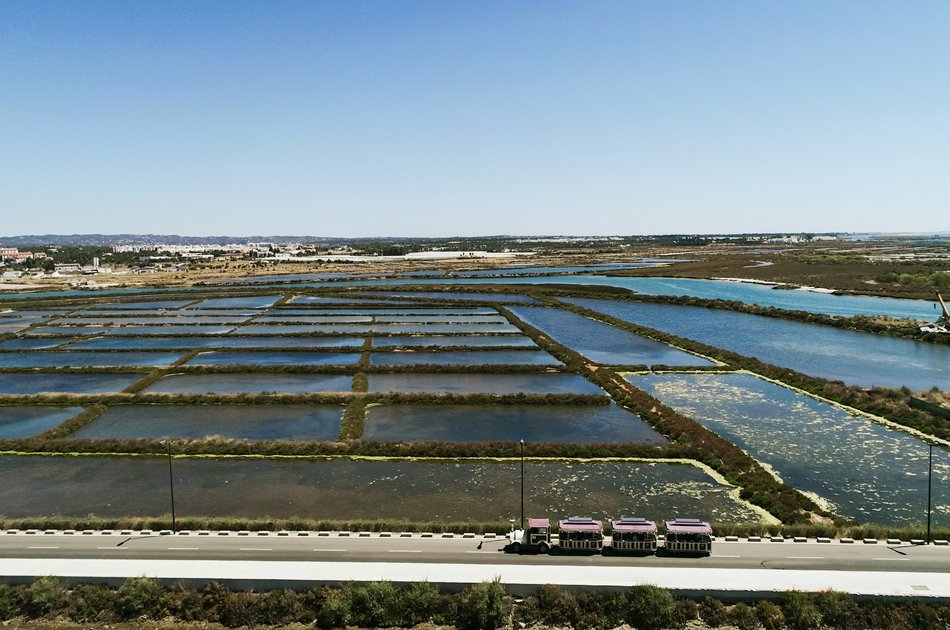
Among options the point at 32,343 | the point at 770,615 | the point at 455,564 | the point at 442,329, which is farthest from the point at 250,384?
the point at 770,615

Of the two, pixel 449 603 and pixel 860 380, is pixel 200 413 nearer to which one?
pixel 449 603

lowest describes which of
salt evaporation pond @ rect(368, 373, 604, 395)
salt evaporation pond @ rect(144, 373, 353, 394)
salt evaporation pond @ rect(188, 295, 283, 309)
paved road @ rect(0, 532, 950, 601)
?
paved road @ rect(0, 532, 950, 601)

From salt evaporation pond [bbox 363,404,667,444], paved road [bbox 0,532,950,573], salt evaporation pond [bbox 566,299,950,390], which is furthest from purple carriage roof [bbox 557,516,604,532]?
salt evaporation pond [bbox 566,299,950,390]

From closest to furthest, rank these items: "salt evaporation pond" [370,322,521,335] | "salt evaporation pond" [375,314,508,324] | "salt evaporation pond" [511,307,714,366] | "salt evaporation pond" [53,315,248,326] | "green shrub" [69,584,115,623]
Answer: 1. "green shrub" [69,584,115,623]
2. "salt evaporation pond" [511,307,714,366]
3. "salt evaporation pond" [370,322,521,335]
4. "salt evaporation pond" [53,315,248,326]
5. "salt evaporation pond" [375,314,508,324]

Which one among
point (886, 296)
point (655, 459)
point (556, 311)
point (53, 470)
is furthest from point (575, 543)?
point (886, 296)

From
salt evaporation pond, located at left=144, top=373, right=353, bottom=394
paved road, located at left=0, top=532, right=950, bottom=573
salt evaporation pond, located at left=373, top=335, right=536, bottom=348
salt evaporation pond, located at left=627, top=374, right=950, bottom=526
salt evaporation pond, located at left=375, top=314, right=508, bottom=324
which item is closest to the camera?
paved road, located at left=0, top=532, right=950, bottom=573

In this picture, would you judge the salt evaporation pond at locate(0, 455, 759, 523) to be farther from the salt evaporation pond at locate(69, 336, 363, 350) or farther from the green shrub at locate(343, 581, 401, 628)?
the salt evaporation pond at locate(69, 336, 363, 350)

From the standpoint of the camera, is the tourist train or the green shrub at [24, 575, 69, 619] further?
the tourist train
